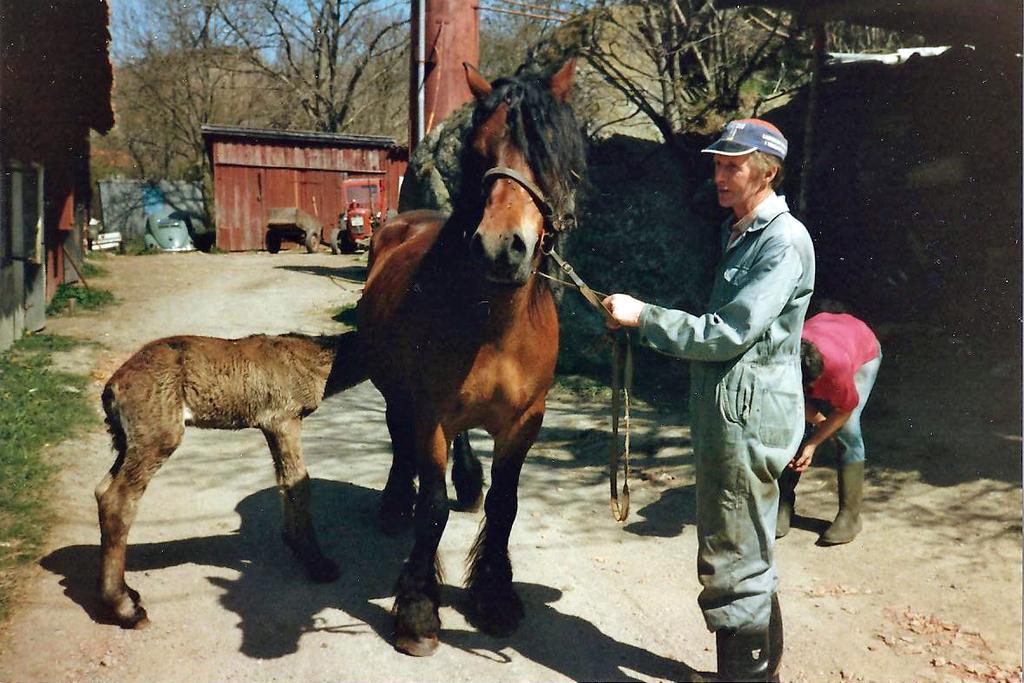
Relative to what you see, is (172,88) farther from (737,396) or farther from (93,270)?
(737,396)

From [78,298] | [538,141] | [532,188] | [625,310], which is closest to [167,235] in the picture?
[78,298]

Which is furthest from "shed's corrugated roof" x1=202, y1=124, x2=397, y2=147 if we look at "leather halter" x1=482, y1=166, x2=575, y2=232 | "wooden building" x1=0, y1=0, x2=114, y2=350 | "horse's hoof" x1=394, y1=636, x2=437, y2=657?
"leather halter" x1=482, y1=166, x2=575, y2=232

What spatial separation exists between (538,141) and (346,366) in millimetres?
1809

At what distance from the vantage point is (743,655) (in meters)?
2.96

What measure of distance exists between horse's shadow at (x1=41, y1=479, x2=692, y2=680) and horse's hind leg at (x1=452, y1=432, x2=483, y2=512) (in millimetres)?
515

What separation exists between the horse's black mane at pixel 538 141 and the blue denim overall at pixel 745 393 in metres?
0.67

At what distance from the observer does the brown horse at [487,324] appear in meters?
3.01

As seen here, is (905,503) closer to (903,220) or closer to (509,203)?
(509,203)

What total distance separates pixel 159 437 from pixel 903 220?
322 inches

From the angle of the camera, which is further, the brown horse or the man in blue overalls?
the brown horse

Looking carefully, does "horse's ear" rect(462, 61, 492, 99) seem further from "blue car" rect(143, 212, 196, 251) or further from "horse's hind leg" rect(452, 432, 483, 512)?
"blue car" rect(143, 212, 196, 251)

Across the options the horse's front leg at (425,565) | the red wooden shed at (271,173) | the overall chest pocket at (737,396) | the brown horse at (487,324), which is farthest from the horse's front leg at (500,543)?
the red wooden shed at (271,173)

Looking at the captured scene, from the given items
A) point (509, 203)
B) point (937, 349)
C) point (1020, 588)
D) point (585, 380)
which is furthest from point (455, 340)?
point (937, 349)

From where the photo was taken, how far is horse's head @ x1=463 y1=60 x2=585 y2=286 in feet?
9.33
